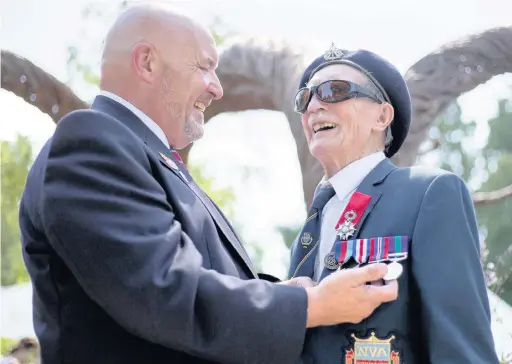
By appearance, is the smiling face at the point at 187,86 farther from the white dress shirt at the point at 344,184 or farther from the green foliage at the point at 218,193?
the green foliage at the point at 218,193

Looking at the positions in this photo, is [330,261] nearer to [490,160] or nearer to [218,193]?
[218,193]

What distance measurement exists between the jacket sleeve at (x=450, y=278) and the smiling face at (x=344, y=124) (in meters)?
0.36

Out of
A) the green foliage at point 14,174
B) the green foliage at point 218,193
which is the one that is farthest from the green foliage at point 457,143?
the green foliage at point 14,174

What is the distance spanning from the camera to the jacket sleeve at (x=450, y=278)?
215cm

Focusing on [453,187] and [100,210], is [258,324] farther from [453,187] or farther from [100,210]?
[453,187]

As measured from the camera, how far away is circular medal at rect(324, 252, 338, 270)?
2.38m

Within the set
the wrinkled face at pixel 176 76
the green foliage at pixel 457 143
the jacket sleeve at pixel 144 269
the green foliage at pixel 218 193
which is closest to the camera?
the jacket sleeve at pixel 144 269

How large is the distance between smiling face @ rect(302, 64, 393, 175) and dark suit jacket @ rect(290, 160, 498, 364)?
0.28 metres

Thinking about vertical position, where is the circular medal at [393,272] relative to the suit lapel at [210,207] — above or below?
below

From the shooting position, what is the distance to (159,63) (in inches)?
89.8

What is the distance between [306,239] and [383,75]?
2.12ft

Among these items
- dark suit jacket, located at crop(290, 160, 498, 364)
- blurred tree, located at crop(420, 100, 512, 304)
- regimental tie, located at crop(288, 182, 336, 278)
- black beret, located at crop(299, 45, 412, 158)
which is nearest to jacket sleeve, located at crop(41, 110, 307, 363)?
dark suit jacket, located at crop(290, 160, 498, 364)

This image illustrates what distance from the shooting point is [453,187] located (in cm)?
233

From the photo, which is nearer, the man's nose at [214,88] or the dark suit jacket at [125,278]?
the dark suit jacket at [125,278]
